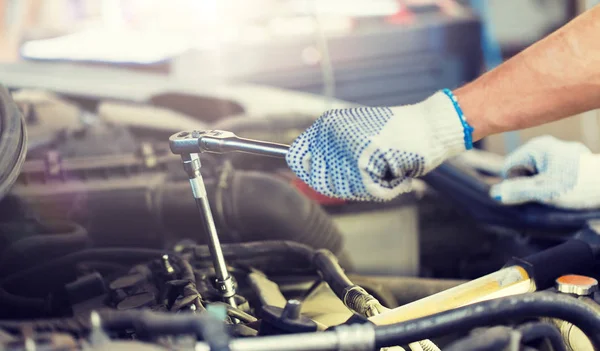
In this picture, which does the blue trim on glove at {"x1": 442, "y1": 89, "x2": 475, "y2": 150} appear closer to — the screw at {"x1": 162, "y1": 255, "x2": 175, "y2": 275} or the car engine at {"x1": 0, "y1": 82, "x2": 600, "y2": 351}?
the car engine at {"x1": 0, "y1": 82, "x2": 600, "y2": 351}

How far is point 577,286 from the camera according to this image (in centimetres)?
87

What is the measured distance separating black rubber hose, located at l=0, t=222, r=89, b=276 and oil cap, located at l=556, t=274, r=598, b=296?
927 millimetres

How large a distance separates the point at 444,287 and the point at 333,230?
38 centimetres

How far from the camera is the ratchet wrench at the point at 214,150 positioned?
88 cm

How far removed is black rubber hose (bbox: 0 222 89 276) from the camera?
3.69 ft

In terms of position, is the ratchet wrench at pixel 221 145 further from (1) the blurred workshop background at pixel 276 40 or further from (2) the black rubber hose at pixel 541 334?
(1) the blurred workshop background at pixel 276 40

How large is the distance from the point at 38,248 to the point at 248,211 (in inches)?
18.2

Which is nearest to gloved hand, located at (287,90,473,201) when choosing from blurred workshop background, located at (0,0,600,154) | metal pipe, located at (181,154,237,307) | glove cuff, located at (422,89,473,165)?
glove cuff, located at (422,89,473,165)

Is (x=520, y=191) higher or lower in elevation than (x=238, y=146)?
lower

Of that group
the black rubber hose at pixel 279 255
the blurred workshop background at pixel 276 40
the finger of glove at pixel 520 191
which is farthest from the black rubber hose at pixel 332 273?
the blurred workshop background at pixel 276 40

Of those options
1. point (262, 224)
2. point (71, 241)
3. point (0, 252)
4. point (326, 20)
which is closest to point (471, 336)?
point (262, 224)

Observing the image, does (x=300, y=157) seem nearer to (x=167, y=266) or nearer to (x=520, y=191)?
(x=167, y=266)

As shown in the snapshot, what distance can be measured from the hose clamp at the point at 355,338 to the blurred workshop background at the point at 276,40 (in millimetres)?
1618

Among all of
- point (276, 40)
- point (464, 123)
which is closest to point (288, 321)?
point (464, 123)
